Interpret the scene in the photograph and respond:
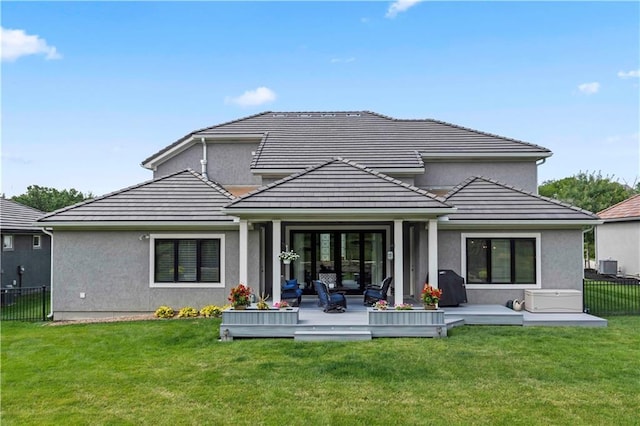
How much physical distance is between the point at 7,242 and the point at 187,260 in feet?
36.0

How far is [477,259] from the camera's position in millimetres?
12484

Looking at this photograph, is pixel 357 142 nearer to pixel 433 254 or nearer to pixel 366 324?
pixel 433 254

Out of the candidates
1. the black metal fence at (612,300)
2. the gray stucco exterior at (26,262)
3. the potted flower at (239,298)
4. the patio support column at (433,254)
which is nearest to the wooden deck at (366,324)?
the potted flower at (239,298)

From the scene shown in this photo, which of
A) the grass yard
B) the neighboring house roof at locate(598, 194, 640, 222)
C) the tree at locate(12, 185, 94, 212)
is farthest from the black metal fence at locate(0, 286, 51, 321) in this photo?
the tree at locate(12, 185, 94, 212)

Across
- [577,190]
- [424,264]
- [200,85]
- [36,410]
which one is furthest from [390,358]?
[577,190]

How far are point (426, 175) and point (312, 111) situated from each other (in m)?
7.02

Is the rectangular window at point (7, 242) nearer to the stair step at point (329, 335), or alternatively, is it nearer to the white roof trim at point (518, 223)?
the stair step at point (329, 335)

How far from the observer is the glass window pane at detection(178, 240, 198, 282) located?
40.5 feet

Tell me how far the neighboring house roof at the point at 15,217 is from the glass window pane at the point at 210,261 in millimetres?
9414

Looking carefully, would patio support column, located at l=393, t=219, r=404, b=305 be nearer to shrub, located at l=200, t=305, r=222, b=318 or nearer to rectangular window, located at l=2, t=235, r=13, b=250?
shrub, located at l=200, t=305, r=222, b=318

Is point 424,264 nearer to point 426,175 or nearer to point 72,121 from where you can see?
point 426,175

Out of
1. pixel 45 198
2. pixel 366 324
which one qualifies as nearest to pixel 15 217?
pixel 366 324

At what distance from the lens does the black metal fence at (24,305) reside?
482 inches

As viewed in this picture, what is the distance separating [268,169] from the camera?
1384 centimetres
